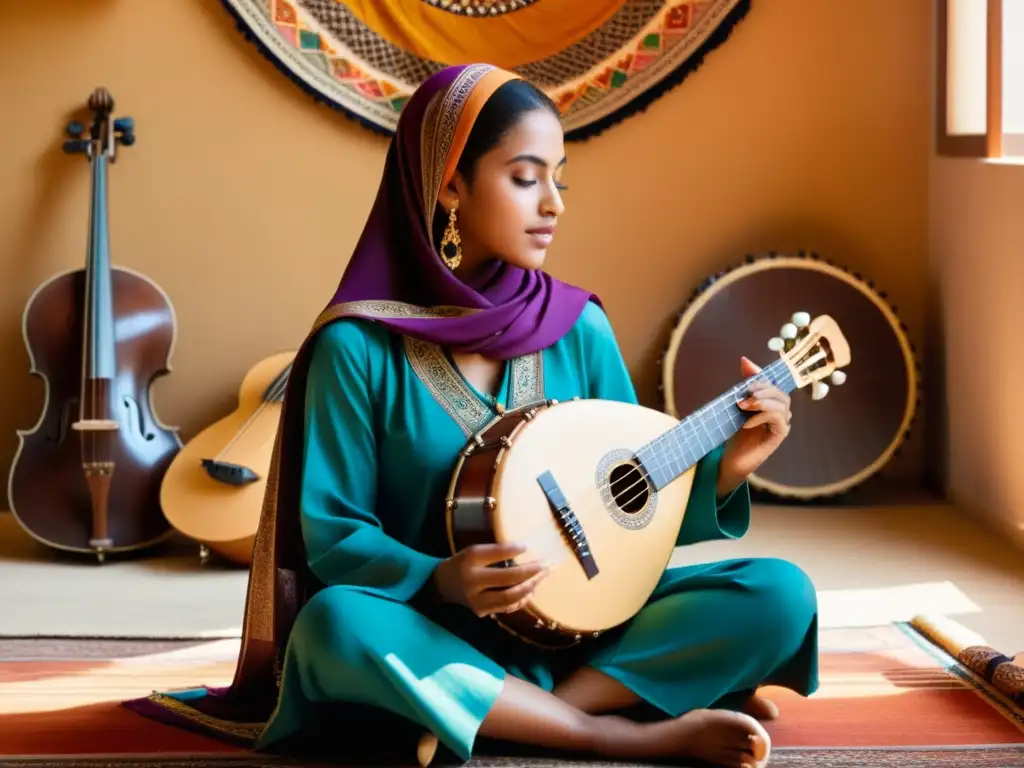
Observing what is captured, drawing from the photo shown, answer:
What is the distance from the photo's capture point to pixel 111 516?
364 cm

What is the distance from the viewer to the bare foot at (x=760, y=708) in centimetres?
232

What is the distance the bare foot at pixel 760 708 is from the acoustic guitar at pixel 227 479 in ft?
4.85

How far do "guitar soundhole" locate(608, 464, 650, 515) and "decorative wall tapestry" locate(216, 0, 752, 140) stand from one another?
2.17 m

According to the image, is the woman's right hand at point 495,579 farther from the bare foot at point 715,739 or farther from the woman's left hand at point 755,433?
the woman's left hand at point 755,433

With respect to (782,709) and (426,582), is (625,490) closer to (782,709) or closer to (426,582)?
(426,582)

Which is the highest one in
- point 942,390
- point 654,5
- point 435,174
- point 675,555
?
point 654,5

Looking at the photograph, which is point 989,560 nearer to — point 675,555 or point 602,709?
point 675,555

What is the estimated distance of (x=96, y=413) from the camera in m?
3.60

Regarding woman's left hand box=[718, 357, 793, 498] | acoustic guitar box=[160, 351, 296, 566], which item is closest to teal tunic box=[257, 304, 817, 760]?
woman's left hand box=[718, 357, 793, 498]

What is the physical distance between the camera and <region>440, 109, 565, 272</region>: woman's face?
2131mm

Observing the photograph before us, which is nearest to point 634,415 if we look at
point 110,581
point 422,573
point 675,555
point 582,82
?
point 422,573

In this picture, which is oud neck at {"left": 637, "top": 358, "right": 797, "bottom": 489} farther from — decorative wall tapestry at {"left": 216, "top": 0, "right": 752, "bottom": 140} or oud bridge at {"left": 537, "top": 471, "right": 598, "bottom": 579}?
decorative wall tapestry at {"left": 216, "top": 0, "right": 752, "bottom": 140}

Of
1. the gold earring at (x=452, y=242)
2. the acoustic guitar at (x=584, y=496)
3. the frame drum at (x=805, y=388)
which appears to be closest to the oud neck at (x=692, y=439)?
the acoustic guitar at (x=584, y=496)

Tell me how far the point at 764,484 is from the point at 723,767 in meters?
2.02
